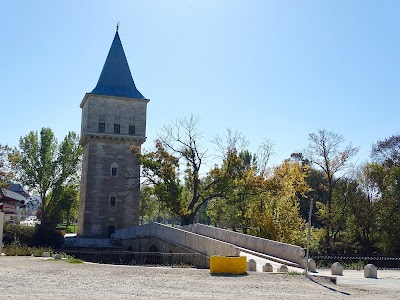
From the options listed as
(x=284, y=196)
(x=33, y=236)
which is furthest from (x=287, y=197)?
(x=33, y=236)

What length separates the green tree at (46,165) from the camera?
57.0 m

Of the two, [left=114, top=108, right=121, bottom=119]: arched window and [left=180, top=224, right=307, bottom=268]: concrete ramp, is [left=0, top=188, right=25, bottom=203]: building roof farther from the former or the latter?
[left=180, top=224, right=307, bottom=268]: concrete ramp

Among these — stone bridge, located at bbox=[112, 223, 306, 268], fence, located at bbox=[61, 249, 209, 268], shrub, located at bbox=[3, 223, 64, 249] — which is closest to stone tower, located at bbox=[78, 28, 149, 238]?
shrub, located at bbox=[3, 223, 64, 249]

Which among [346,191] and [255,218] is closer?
[255,218]

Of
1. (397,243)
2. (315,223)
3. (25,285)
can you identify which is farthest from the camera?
(315,223)

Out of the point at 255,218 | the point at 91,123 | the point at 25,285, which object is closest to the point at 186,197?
the point at 255,218

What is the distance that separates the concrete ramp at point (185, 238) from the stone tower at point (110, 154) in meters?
5.12

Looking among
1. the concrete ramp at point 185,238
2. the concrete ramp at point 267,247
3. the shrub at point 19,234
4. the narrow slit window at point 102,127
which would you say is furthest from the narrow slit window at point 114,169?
the concrete ramp at point 267,247

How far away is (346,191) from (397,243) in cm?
674

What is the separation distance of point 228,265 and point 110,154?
32731 millimetres

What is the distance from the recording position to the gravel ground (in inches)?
501

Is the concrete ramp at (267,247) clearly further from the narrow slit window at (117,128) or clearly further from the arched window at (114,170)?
the narrow slit window at (117,128)

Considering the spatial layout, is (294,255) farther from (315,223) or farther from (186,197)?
(315,223)

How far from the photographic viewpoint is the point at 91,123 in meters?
49.0
